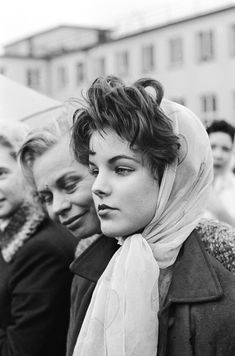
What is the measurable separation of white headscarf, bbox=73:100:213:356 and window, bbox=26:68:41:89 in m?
32.5

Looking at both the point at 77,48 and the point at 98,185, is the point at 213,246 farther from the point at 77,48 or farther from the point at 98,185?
the point at 77,48

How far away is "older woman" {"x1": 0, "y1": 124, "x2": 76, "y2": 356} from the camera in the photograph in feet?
8.58

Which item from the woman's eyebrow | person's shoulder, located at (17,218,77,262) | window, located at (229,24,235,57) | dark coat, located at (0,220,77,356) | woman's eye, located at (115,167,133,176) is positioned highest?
window, located at (229,24,235,57)

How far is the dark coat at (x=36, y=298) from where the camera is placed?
2.61m

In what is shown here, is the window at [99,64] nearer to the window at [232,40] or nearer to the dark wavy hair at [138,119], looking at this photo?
the window at [232,40]

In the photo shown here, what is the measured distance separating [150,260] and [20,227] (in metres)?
1.14

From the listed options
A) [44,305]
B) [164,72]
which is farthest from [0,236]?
[164,72]

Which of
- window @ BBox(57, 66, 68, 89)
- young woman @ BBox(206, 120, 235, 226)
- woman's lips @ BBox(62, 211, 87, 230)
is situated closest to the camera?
woman's lips @ BBox(62, 211, 87, 230)

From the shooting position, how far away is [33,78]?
3475 centimetres

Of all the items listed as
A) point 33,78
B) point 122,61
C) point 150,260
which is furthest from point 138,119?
point 33,78

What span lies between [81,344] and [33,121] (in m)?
1.42

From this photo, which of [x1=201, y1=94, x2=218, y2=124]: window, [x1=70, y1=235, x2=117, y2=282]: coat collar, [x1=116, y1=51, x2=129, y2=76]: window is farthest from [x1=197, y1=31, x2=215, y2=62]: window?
[x1=70, y1=235, x2=117, y2=282]: coat collar

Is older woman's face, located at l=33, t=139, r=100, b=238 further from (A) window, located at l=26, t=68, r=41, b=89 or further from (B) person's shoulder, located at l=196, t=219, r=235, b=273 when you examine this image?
(A) window, located at l=26, t=68, r=41, b=89

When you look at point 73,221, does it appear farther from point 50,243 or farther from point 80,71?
point 80,71
